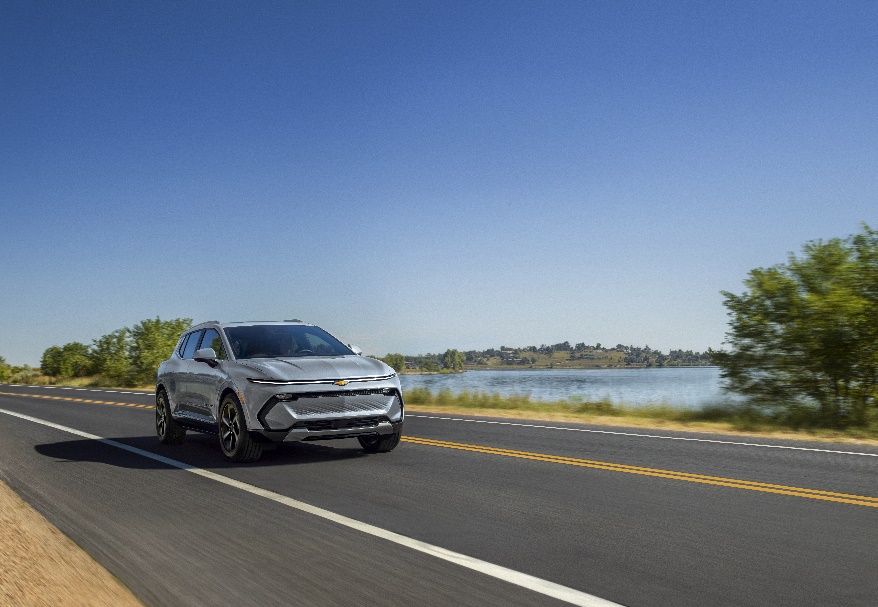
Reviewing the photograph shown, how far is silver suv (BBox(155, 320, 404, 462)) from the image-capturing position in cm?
967

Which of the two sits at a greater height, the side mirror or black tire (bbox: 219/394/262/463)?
the side mirror

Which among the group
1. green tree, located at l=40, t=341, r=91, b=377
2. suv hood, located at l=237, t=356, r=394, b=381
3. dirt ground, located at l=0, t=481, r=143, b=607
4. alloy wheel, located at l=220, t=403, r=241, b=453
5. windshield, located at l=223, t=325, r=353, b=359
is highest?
green tree, located at l=40, t=341, r=91, b=377

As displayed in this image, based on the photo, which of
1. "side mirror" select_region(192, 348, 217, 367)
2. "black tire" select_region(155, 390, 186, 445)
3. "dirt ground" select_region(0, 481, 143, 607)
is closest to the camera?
"dirt ground" select_region(0, 481, 143, 607)

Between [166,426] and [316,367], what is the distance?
431cm

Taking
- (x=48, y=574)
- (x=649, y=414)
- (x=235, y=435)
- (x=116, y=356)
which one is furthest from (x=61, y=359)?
(x=48, y=574)

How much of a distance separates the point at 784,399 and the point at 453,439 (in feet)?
33.5

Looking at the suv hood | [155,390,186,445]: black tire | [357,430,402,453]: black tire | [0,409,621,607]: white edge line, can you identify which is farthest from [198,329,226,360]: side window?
[357,430,402,453]: black tire

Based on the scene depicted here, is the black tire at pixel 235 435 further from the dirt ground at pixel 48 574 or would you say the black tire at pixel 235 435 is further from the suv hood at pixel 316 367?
the dirt ground at pixel 48 574

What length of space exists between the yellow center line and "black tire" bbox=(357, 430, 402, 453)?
1.06m

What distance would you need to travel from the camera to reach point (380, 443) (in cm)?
1111

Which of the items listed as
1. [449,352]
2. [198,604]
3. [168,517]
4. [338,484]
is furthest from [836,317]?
[449,352]

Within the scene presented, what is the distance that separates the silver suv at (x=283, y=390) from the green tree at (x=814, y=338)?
39.0 ft

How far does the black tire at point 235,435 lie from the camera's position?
10047 mm

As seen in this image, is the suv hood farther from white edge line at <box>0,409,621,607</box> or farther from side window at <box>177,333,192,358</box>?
side window at <box>177,333,192,358</box>
